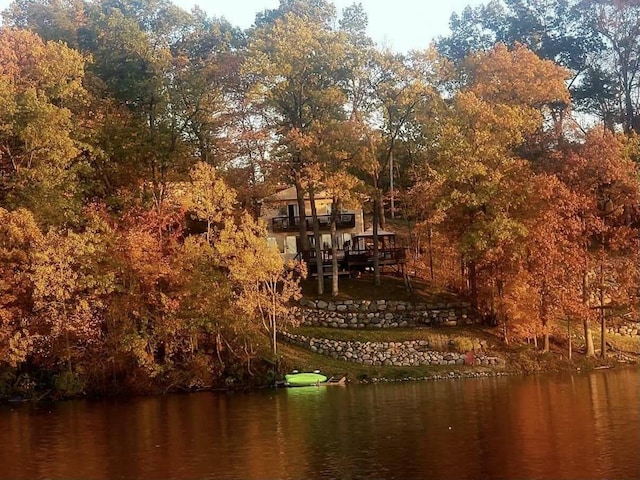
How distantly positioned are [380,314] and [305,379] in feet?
29.4

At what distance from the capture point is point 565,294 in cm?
3781

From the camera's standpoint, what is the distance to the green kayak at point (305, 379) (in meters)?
35.2

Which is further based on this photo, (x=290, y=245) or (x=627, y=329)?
(x=290, y=245)

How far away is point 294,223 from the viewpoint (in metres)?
54.1

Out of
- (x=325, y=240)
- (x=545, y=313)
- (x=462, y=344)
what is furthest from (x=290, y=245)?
(x=545, y=313)

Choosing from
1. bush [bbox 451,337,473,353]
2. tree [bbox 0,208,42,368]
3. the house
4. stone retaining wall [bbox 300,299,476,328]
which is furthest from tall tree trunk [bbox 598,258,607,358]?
tree [bbox 0,208,42,368]

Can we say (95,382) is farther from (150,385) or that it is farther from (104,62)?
(104,62)

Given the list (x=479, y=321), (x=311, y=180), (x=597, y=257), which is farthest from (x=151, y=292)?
(x=597, y=257)

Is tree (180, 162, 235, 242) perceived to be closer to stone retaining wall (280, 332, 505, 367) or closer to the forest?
the forest

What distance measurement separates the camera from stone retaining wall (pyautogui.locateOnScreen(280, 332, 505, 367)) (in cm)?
3781

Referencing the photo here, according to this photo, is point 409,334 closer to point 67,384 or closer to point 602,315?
point 602,315

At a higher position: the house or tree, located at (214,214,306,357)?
the house

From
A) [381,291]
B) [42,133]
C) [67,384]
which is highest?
[42,133]

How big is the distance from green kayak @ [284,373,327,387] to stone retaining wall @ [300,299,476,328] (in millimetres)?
6506
